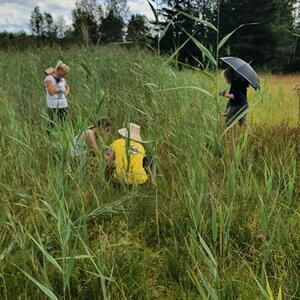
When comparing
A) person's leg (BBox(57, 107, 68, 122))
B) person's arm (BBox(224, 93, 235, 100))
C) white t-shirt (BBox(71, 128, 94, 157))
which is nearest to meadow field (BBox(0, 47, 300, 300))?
white t-shirt (BBox(71, 128, 94, 157))

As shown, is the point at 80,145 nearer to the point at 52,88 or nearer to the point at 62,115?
the point at 62,115

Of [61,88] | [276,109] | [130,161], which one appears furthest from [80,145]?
[276,109]

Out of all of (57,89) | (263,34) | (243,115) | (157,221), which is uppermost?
(263,34)

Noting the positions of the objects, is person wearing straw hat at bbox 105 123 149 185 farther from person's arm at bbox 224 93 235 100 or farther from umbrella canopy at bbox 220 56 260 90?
person's arm at bbox 224 93 235 100

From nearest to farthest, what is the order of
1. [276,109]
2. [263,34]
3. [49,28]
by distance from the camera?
[276,109], [49,28], [263,34]

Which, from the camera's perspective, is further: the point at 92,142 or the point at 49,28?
the point at 49,28

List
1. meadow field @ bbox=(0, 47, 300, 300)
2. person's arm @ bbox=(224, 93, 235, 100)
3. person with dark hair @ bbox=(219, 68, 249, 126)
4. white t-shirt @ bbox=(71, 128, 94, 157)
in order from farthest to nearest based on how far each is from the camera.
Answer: person with dark hair @ bbox=(219, 68, 249, 126), person's arm @ bbox=(224, 93, 235, 100), white t-shirt @ bbox=(71, 128, 94, 157), meadow field @ bbox=(0, 47, 300, 300)

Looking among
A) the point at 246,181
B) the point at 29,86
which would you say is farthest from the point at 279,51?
the point at 246,181

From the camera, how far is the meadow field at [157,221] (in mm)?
1800

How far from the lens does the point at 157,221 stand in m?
2.10

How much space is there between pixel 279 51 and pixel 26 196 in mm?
27645

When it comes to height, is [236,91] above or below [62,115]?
above

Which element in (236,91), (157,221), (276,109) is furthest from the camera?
(276,109)

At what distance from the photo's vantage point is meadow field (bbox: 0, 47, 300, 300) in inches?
70.9
